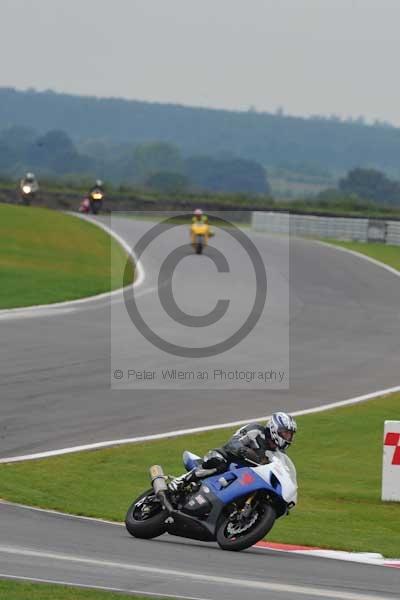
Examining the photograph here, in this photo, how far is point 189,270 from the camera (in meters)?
38.4

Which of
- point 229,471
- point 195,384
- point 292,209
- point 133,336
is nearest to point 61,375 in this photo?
point 195,384

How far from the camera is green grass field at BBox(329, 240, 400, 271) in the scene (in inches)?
1833

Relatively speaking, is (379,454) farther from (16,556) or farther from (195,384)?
(16,556)

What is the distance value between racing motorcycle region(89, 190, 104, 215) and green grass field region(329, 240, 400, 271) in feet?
40.7

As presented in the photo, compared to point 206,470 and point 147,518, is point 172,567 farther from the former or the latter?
point 206,470

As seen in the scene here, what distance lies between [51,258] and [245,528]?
1169 inches

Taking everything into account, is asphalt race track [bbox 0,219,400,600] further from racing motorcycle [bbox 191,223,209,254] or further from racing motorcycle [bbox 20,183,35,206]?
racing motorcycle [bbox 20,183,35,206]

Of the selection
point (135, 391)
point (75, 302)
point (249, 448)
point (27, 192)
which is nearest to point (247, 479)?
point (249, 448)

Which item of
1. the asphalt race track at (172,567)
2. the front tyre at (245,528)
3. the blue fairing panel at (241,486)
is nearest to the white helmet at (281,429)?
the blue fairing panel at (241,486)

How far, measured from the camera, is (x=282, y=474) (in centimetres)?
1084

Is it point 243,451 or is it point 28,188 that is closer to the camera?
point 243,451

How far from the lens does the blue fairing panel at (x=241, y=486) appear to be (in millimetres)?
10663

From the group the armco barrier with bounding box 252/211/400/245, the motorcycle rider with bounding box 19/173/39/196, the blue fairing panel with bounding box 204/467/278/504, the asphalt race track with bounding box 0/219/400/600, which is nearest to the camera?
the asphalt race track with bounding box 0/219/400/600

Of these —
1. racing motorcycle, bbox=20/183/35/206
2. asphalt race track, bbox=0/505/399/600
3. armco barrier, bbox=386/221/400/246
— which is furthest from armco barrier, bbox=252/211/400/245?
asphalt race track, bbox=0/505/399/600
